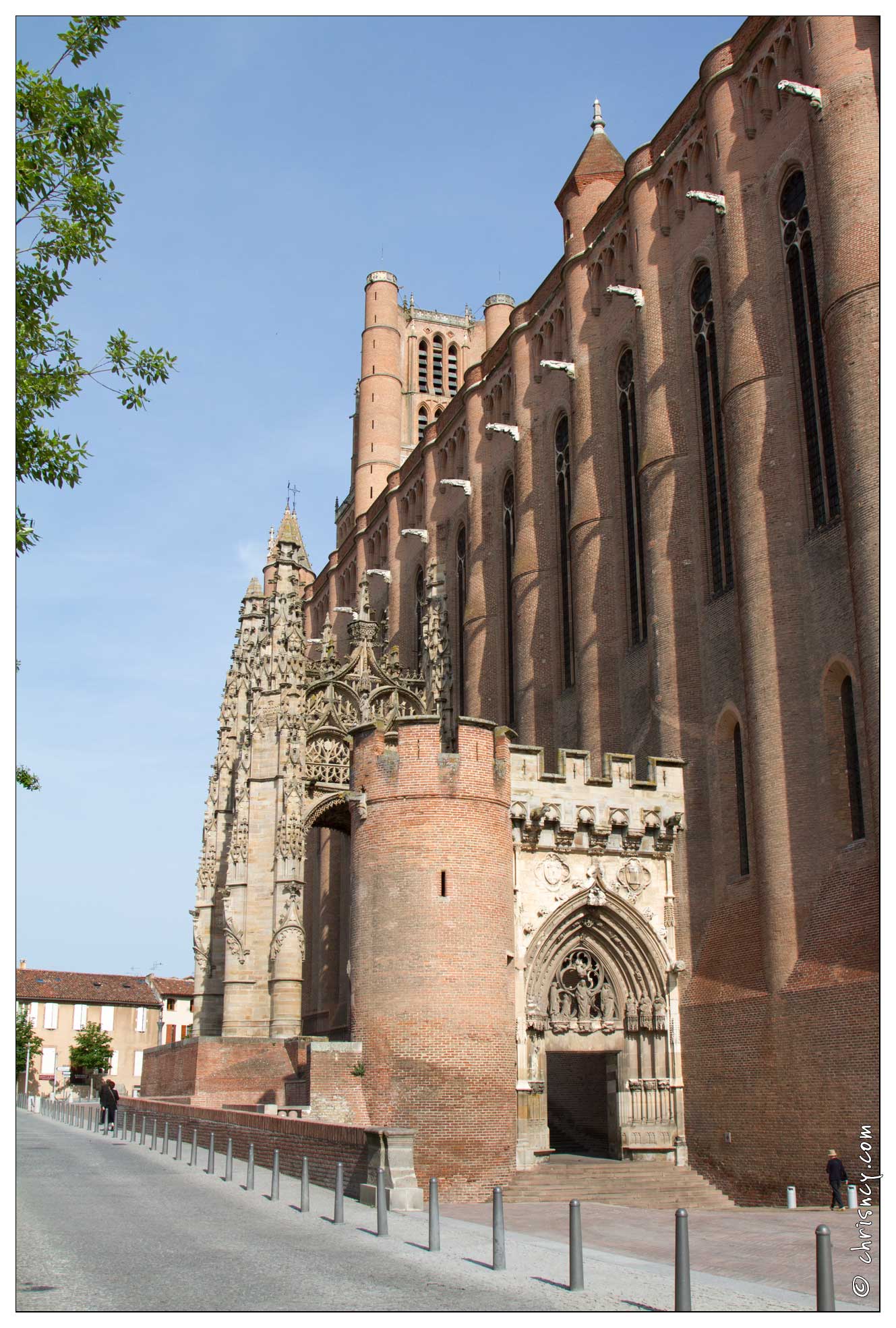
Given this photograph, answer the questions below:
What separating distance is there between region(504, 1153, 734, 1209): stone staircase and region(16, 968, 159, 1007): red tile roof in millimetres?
67987

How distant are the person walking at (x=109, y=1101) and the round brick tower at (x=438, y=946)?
1745 cm

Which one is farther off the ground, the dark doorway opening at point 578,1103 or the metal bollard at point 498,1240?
the metal bollard at point 498,1240

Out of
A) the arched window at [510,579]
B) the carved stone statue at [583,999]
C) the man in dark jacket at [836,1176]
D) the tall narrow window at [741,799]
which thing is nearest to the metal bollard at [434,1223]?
the man in dark jacket at [836,1176]

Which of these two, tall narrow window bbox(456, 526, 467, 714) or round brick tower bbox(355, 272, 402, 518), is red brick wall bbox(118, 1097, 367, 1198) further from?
round brick tower bbox(355, 272, 402, 518)

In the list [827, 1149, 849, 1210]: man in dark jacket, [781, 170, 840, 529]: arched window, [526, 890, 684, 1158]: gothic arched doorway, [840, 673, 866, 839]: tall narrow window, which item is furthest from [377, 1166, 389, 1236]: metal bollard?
[781, 170, 840, 529]: arched window

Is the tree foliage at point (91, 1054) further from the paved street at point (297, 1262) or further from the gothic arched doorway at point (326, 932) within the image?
the paved street at point (297, 1262)

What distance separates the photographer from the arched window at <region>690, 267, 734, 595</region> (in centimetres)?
2366

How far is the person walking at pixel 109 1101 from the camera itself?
34281 millimetres

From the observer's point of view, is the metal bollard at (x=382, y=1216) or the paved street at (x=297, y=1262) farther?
the metal bollard at (x=382, y=1216)

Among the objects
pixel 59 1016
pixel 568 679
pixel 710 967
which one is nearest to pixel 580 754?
pixel 710 967

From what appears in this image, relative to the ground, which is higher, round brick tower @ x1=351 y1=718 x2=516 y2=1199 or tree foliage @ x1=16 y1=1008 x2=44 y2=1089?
round brick tower @ x1=351 y1=718 x2=516 y2=1199

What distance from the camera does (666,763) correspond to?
75.7 ft

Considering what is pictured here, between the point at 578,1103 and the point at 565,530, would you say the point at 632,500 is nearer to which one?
the point at 565,530

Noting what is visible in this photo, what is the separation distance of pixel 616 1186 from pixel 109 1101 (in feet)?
65.3
